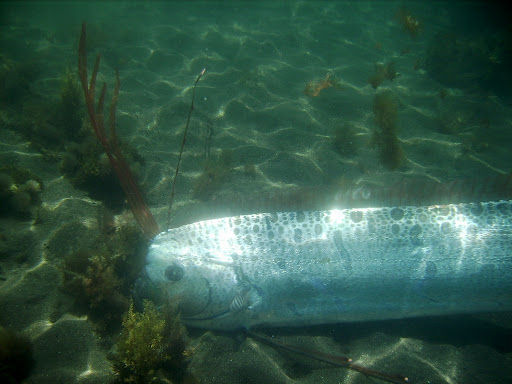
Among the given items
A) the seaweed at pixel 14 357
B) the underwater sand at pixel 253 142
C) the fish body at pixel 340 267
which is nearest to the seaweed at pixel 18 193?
the underwater sand at pixel 253 142

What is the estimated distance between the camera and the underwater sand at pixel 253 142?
303 centimetres

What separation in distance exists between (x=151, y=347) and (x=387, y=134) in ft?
19.4

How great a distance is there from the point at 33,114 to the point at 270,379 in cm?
690

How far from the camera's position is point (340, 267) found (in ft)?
10.2

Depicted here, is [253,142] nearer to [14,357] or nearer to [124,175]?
[124,175]

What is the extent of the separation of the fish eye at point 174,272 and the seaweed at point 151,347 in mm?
309

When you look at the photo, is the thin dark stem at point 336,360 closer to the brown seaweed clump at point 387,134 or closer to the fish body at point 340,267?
the fish body at point 340,267

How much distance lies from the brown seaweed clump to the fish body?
238cm

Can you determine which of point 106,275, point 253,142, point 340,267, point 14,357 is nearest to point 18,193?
point 106,275

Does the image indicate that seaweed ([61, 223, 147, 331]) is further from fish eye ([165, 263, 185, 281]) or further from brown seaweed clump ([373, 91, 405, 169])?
brown seaweed clump ([373, 91, 405, 169])

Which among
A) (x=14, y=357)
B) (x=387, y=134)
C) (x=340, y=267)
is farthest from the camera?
(x=387, y=134)

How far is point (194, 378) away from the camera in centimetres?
276

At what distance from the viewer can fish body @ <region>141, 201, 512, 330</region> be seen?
3041 millimetres

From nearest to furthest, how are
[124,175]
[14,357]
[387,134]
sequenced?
[14,357] < [124,175] < [387,134]
